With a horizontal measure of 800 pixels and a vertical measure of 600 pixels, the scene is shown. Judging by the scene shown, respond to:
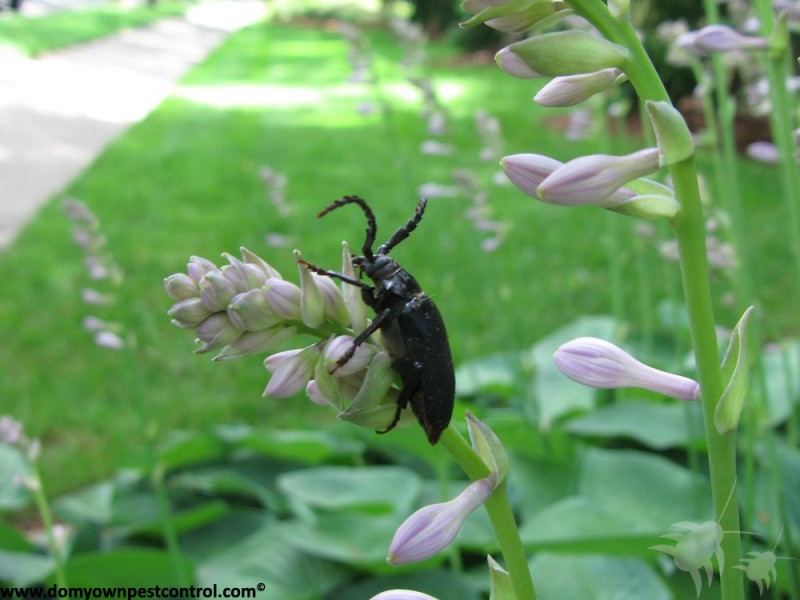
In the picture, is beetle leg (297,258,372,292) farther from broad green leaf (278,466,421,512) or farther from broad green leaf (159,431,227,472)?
broad green leaf (159,431,227,472)

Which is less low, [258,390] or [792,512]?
[792,512]

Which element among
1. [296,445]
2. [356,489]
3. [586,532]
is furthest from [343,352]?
[296,445]

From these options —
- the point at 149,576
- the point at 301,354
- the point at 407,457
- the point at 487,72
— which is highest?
the point at 301,354

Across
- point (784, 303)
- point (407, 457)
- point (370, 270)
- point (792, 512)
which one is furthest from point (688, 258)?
point (784, 303)

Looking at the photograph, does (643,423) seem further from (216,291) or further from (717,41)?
(216,291)

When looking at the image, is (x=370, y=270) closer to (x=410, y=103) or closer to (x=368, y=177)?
(x=368, y=177)

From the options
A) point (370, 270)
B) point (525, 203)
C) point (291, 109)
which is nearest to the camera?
point (370, 270)

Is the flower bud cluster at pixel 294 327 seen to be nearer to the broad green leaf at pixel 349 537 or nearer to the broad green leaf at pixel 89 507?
the broad green leaf at pixel 349 537
